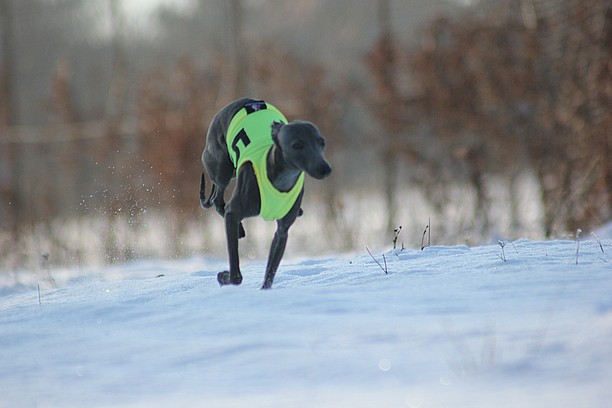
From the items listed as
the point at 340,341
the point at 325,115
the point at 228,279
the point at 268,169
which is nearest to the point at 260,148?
the point at 268,169

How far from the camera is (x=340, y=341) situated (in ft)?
9.91

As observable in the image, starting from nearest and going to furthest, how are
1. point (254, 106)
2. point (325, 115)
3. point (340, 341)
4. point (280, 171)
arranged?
point (340, 341)
point (280, 171)
point (254, 106)
point (325, 115)

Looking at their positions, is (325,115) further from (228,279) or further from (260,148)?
(228,279)

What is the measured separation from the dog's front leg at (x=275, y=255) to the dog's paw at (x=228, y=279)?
0.54 ft

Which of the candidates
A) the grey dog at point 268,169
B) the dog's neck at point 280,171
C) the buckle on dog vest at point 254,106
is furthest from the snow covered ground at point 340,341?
the buckle on dog vest at point 254,106

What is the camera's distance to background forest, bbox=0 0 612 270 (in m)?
8.23

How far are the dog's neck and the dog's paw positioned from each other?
58 cm

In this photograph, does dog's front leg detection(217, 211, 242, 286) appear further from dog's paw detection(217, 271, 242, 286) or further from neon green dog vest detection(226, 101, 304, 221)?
neon green dog vest detection(226, 101, 304, 221)

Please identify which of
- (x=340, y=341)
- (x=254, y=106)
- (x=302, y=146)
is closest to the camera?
(x=340, y=341)

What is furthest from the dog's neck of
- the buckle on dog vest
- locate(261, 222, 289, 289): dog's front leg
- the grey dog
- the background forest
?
the background forest

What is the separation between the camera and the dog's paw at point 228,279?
4527 mm

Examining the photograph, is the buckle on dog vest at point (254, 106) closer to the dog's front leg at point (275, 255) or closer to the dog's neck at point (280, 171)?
the dog's neck at point (280, 171)

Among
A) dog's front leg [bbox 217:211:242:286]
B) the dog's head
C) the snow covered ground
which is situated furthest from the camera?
dog's front leg [bbox 217:211:242:286]

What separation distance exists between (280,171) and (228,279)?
727 mm
